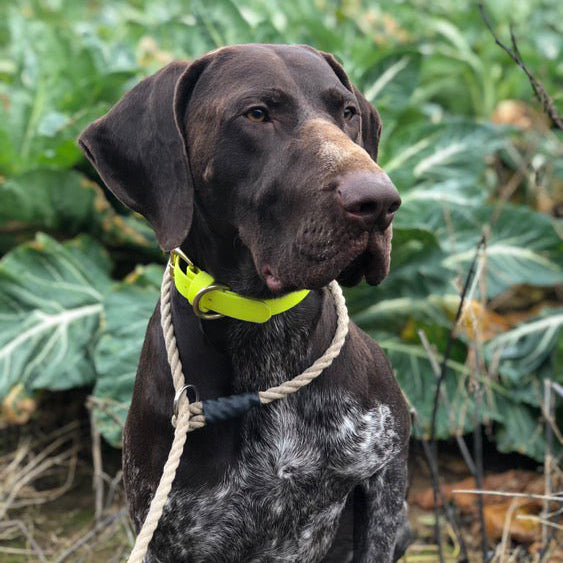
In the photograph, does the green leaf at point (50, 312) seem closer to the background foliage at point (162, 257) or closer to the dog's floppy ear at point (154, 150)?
the background foliage at point (162, 257)

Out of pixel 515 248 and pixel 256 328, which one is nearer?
pixel 256 328

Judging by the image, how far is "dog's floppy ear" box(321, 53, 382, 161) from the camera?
2668 mm

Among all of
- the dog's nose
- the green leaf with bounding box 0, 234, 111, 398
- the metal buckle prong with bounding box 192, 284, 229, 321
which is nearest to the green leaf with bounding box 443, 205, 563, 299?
the green leaf with bounding box 0, 234, 111, 398

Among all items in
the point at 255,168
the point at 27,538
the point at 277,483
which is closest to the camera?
the point at 255,168

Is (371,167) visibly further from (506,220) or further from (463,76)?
(463,76)

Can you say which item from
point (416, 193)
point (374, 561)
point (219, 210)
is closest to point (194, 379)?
point (219, 210)

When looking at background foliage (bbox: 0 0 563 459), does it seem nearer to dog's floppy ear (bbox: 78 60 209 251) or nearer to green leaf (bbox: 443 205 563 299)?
green leaf (bbox: 443 205 563 299)

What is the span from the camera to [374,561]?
9.04 ft

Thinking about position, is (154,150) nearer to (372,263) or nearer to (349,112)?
(349,112)

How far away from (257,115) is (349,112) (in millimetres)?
307

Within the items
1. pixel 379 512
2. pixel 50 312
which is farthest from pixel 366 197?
pixel 50 312

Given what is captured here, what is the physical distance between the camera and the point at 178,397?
94.7 inches

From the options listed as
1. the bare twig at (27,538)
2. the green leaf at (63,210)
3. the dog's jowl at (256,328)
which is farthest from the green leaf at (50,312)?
the dog's jowl at (256,328)

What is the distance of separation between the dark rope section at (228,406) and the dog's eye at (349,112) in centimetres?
77
